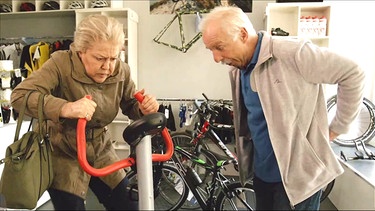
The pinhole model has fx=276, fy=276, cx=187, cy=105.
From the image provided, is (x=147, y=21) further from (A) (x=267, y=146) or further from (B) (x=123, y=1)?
(A) (x=267, y=146)

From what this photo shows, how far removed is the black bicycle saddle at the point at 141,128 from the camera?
0.42m

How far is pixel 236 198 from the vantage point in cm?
104

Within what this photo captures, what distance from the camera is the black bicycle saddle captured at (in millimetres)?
422

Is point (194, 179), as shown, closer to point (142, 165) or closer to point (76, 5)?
point (142, 165)

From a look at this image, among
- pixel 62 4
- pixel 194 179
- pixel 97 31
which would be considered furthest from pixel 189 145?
pixel 62 4

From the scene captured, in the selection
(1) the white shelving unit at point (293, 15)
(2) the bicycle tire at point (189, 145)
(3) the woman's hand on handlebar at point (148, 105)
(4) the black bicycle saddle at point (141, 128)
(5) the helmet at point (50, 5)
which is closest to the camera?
(4) the black bicycle saddle at point (141, 128)

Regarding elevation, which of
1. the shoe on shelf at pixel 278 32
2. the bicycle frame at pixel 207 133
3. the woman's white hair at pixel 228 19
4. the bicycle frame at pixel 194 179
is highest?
the shoe on shelf at pixel 278 32

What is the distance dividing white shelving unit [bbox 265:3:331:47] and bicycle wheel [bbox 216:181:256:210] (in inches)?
50.3

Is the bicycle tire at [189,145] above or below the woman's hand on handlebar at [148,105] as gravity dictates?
below

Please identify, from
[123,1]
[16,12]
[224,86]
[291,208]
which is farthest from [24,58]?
[291,208]

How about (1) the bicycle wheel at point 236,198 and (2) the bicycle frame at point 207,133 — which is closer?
(1) the bicycle wheel at point 236,198

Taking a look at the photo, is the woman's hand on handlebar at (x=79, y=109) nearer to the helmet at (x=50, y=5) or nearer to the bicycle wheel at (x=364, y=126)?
the bicycle wheel at (x=364, y=126)

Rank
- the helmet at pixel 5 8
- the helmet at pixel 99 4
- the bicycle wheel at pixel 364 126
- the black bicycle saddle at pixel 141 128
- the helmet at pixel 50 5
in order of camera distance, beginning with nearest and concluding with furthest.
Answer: the black bicycle saddle at pixel 141 128 → the bicycle wheel at pixel 364 126 → the helmet at pixel 99 4 → the helmet at pixel 50 5 → the helmet at pixel 5 8

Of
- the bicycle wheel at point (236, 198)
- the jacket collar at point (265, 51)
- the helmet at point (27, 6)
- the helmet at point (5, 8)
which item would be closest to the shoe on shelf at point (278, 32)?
the bicycle wheel at point (236, 198)
